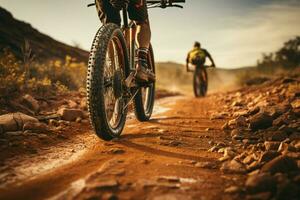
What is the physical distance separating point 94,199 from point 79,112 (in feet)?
8.17

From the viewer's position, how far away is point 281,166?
1.58 metres

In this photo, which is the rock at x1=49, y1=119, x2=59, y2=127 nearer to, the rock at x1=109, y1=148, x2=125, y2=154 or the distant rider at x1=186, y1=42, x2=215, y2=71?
the rock at x1=109, y1=148, x2=125, y2=154

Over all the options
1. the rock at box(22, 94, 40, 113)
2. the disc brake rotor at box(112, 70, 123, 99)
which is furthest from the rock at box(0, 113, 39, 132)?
the rock at box(22, 94, 40, 113)

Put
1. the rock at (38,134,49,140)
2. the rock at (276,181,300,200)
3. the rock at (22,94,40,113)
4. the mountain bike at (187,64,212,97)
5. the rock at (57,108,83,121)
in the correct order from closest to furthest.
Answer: the rock at (276,181,300,200) < the rock at (38,134,49,140) < the rock at (57,108,83,121) < the rock at (22,94,40,113) < the mountain bike at (187,64,212,97)

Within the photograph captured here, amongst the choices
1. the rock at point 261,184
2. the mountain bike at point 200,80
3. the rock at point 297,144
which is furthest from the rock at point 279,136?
the mountain bike at point 200,80

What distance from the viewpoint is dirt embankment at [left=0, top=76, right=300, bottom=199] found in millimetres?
1425

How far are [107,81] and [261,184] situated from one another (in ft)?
5.28

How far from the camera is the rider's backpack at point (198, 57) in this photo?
32.1ft

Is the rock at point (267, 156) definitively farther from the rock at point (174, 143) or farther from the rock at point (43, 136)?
the rock at point (43, 136)

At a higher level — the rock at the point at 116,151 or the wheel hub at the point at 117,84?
the wheel hub at the point at 117,84

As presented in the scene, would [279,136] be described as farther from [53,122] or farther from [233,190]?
[53,122]

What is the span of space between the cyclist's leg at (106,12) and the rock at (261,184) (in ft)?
7.67

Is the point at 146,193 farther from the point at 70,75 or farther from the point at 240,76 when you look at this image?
the point at 240,76

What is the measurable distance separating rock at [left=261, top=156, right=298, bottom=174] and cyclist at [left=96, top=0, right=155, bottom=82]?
1856 millimetres
